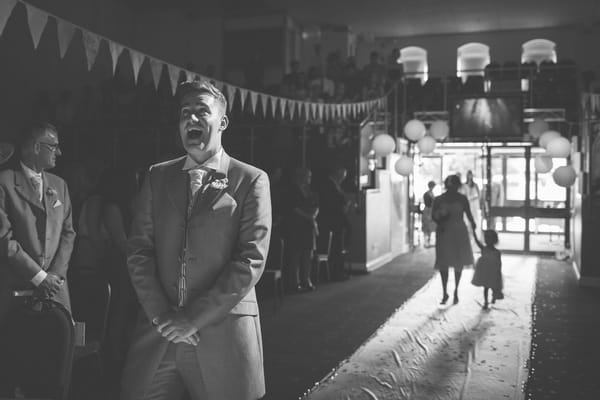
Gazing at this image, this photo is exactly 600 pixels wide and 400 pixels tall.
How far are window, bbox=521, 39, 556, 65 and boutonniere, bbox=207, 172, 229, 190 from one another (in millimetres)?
13777

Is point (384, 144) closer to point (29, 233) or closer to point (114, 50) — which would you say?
point (114, 50)

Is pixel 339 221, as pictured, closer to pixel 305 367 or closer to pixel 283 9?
pixel 305 367

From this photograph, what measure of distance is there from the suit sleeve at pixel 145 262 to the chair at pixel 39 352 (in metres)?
0.70

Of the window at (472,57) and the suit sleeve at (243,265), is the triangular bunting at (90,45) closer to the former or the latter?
the suit sleeve at (243,265)

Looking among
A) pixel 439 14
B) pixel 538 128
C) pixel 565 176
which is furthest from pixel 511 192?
pixel 565 176

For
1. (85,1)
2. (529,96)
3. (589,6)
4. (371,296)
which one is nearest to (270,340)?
(371,296)

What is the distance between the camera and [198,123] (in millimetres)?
1841

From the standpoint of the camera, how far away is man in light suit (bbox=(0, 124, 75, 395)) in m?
2.87

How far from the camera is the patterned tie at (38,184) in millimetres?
3004

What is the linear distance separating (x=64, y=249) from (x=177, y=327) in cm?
163

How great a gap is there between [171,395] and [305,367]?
244 centimetres

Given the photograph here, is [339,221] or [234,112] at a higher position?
[234,112]

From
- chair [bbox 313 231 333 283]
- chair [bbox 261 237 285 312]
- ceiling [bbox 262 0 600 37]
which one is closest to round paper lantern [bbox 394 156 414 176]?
chair [bbox 313 231 333 283]

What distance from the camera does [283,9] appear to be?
13.2 meters
